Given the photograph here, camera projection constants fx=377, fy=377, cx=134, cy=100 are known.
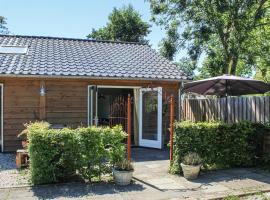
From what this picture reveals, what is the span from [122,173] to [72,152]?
1.08 meters

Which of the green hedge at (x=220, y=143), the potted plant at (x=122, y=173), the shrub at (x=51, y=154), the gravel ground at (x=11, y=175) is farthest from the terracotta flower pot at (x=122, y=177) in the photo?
the gravel ground at (x=11, y=175)

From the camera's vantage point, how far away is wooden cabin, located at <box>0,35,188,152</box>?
38.3 feet

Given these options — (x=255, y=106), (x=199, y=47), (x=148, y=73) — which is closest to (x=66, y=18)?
(x=199, y=47)

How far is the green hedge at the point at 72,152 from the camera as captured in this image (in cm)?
728

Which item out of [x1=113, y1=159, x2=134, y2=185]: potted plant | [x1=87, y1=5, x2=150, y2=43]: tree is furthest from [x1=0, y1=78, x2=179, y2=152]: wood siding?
[x1=87, y1=5, x2=150, y2=43]: tree

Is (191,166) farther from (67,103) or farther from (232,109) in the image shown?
(232,109)

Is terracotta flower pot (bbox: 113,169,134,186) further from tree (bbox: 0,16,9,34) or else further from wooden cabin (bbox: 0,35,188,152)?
tree (bbox: 0,16,9,34)

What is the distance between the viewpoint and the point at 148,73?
13070mm

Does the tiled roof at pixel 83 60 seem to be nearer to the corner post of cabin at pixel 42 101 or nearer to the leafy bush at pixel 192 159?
the corner post of cabin at pixel 42 101

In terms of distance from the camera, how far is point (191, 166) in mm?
7934

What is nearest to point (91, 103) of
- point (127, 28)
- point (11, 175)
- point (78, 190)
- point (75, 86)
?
point (75, 86)

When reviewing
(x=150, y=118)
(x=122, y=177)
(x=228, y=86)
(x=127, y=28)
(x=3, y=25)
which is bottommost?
(x=122, y=177)

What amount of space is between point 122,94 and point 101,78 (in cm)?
485

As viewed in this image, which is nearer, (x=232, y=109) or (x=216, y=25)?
(x=232, y=109)
